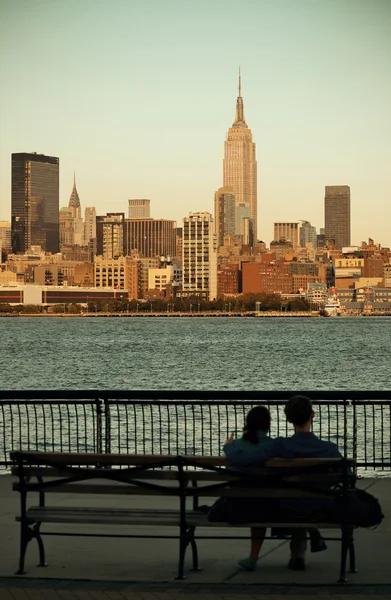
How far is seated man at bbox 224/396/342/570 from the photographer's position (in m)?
7.92

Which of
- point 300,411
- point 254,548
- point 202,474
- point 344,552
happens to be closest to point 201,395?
point 254,548

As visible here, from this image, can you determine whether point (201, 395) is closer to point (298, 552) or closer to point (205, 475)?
point (298, 552)

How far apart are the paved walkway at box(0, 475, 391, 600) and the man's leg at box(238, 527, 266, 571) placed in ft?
0.25

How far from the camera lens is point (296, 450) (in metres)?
8.03

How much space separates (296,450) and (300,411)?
298 mm

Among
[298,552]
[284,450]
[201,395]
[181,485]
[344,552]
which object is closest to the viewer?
[344,552]

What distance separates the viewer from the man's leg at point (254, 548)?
805cm

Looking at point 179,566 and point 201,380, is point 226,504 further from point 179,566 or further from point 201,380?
point 201,380

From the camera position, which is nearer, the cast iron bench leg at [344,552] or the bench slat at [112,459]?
the cast iron bench leg at [344,552]

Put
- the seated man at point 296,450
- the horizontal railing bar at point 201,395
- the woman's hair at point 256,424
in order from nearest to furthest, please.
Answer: the seated man at point 296,450
the woman's hair at point 256,424
the horizontal railing bar at point 201,395

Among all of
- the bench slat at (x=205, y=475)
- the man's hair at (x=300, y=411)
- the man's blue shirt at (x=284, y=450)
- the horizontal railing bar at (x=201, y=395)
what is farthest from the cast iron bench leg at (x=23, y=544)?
the horizontal railing bar at (x=201, y=395)

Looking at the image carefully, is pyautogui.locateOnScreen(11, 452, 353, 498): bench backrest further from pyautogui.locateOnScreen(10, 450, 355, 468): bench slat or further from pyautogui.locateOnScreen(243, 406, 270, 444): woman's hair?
pyautogui.locateOnScreen(243, 406, 270, 444): woman's hair

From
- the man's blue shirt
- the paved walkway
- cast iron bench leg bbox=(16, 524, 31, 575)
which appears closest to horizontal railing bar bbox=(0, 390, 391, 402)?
the paved walkway

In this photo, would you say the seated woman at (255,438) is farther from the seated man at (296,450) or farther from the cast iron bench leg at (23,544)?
the cast iron bench leg at (23,544)
